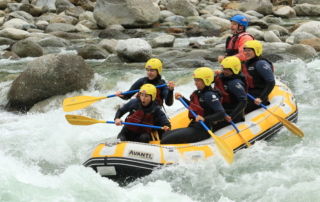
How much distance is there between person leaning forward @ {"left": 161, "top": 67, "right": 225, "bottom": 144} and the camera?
5.73 metres

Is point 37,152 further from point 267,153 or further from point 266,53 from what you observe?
point 266,53

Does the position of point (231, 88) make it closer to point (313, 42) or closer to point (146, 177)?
point (146, 177)

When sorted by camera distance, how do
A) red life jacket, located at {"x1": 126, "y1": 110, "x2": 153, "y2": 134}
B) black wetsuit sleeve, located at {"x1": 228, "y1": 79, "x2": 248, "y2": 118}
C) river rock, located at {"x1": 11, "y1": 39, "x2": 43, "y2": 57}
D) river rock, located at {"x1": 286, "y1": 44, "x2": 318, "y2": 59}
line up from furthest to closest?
river rock, located at {"x1": 11, "y1": 39, "x2": 43, "y2": 57} → river rock, located at {"x1": 286, "y1": 44, "x2": 318, "y2": 59} → black wetsuit sleeve, located at {"x1": 228, "y1": 79, "x2": 248, "y2": 118} → red life jacket, located at {"x1": 126, "y1": 110, "x2": 153, "y2": 134}

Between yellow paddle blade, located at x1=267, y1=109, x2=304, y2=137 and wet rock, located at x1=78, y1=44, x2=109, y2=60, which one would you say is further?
wet rock, located at x1=78, y1=44, x2=109, y2=60

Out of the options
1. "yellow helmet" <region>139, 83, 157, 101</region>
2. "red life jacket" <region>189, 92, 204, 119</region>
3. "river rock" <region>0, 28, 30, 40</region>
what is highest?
"yellow helmet" <region>139, 83, 157, 101</region>

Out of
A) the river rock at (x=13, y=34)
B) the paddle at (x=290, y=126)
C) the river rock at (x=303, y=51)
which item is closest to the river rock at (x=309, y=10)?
the river rock at (x=303, y=51)

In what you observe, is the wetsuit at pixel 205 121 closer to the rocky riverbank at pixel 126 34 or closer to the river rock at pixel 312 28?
the rocky riverbank at pixel 126 34

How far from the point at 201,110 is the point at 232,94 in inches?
24.1

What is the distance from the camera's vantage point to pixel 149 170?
17.9 ft

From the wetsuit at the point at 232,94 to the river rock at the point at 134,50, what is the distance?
600 centimetres

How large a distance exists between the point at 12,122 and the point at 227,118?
442 centimetres

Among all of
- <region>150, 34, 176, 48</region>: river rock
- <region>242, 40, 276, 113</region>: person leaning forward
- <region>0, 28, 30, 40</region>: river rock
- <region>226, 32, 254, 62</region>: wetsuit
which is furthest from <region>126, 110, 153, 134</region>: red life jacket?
<region>0, 28, 30, 40</region>: river rock

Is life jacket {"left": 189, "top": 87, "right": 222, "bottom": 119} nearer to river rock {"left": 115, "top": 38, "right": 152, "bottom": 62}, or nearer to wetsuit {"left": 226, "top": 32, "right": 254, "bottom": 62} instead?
wetsuit {"left": 226, "top": 32, "right": 254, "bottom": 62}

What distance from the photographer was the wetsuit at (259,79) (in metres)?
6.79
